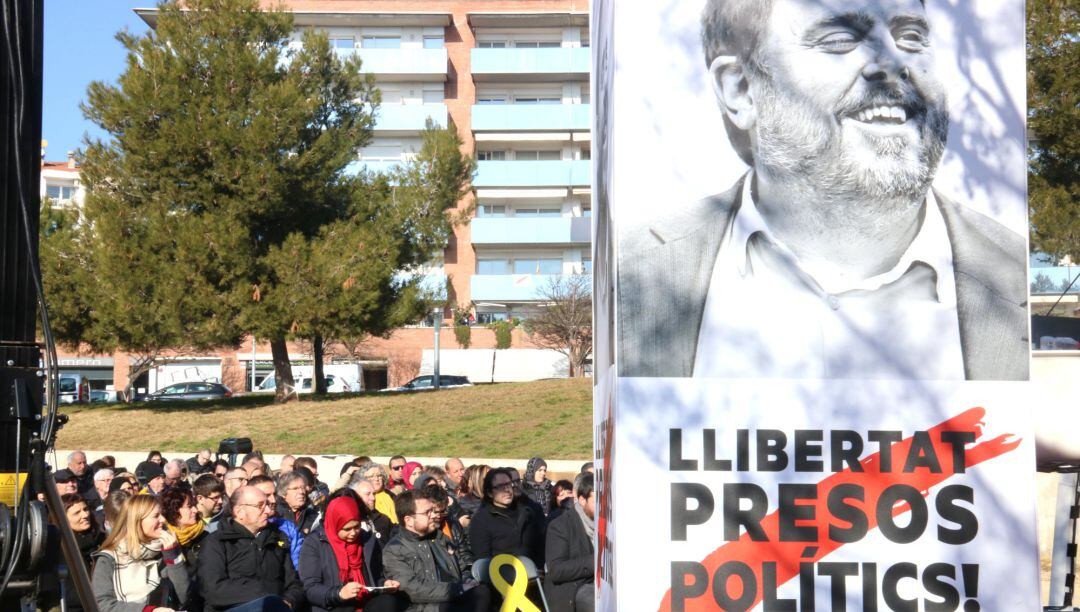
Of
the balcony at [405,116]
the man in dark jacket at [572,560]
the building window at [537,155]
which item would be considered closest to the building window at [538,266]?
the building window at [537,155]

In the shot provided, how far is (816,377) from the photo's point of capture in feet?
11.3

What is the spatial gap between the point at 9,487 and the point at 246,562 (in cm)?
253

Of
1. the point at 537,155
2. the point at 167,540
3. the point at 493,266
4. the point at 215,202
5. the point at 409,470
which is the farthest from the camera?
the point at 537,155

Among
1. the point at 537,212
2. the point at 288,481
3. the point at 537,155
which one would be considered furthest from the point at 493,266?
the point at 288,481

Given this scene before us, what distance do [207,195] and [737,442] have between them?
31.5 metres

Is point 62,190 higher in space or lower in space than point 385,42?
lower

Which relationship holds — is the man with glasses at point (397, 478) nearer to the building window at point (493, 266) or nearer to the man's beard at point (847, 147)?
the man's beard at point (847, 147)

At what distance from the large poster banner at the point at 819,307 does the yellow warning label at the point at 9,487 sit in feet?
8.94

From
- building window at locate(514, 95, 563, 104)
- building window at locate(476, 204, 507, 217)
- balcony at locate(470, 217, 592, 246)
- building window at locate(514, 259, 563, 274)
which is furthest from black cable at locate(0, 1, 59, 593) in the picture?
building window at locate(514, 95, 563, 104)

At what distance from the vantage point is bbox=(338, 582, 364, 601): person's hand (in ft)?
24.2

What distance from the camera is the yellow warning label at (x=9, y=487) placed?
194 inches

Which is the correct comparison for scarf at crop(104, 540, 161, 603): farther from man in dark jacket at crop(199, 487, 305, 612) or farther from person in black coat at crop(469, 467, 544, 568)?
person in black coat at crop(469, 467, 544, 568)

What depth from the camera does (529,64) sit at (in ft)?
208

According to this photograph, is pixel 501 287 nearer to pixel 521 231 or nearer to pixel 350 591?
pixel 521 231
